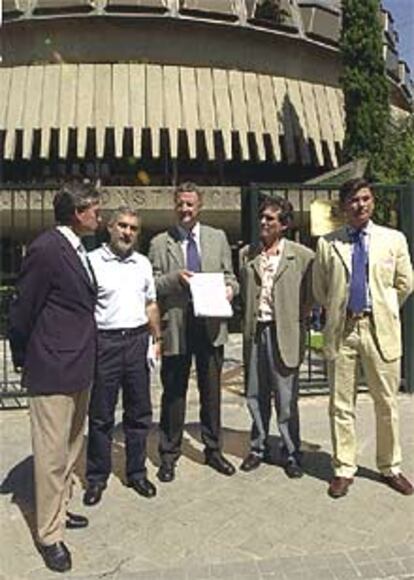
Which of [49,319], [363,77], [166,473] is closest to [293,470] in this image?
[166,473]

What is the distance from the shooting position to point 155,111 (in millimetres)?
20531

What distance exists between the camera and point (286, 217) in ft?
18.5

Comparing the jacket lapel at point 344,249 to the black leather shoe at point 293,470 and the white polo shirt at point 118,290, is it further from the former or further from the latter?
the black leather shoe at point 293,470

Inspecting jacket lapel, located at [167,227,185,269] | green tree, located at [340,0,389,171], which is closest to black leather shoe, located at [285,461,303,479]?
jacket lapel, located at [167,227,185,269]

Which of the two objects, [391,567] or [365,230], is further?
[365,230]

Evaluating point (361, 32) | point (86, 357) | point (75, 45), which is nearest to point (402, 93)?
point (361, 32)

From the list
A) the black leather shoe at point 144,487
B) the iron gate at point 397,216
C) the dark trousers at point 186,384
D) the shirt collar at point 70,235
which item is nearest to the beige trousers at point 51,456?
the shirt collar at point 70,235

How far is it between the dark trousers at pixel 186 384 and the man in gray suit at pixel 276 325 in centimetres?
30

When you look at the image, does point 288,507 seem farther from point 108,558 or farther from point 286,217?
point 286,217

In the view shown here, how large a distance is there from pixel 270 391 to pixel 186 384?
65cm

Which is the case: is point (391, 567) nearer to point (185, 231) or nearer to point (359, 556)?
point (359, 556)

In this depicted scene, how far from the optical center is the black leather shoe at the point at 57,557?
163 inches

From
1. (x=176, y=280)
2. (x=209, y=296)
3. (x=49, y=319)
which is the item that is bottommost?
(x=49, y=319)

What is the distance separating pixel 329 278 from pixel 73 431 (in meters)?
2.06
